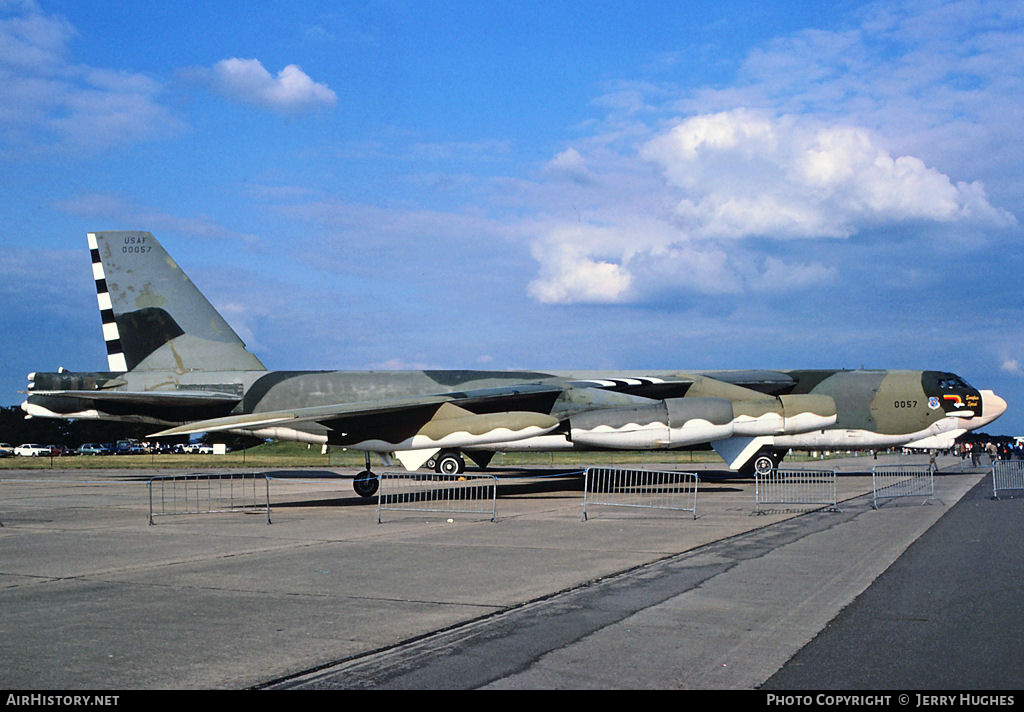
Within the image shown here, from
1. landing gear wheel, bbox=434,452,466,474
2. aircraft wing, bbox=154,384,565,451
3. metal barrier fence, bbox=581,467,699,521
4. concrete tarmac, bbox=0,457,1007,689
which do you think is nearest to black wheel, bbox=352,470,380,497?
aircraft wing, bbox=154,384,565,451

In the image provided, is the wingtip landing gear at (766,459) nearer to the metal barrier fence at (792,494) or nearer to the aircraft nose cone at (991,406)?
the metal barrier fence at (792,494)

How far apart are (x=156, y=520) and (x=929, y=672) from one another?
1281 centimetres

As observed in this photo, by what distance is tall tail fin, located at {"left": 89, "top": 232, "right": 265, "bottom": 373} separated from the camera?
22172 millimetres

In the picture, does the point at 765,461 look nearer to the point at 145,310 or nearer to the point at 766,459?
the point at 766,459

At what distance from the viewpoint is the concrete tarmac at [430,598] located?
4.86m

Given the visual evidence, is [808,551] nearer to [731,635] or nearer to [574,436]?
[731,635]

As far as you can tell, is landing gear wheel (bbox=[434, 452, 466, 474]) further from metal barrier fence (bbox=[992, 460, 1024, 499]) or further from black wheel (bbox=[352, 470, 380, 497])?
metal barrier fence (bbox=[992, 460, 1024, 499])

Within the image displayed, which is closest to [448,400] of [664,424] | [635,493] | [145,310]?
[664,424]

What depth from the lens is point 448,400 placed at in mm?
18594

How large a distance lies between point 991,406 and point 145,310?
2398cm

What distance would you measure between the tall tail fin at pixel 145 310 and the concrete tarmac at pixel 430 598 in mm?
8368

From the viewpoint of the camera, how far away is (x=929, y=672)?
4723 millimetres

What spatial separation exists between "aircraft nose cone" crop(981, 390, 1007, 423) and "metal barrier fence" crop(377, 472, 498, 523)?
14.6 m
